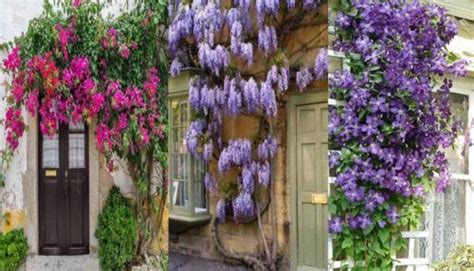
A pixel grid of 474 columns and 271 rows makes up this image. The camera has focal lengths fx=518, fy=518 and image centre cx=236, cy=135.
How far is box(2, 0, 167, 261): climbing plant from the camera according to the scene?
168 inches

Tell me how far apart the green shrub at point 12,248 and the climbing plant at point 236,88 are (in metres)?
3.75

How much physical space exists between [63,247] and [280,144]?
13.2 feet

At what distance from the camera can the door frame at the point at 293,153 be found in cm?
144

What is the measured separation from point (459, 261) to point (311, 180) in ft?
6.67

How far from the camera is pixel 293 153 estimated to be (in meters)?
1.46

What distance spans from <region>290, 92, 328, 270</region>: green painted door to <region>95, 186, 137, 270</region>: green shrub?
2994 millimetres

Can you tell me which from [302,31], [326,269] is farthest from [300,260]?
[302,31]

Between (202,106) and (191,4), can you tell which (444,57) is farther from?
(202,106)

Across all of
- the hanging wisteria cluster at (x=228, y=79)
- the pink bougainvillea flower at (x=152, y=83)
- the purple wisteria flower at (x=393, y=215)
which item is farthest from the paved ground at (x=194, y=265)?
the pink bougainvillea flower at (x=152, y=83)

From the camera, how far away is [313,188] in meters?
1.46

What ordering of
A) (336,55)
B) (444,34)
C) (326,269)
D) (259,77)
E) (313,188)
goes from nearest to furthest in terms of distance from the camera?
(313,188)
(326,269)
(336,55)
(259,77)
(444,34)

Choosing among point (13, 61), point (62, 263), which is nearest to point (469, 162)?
point (62, 263)

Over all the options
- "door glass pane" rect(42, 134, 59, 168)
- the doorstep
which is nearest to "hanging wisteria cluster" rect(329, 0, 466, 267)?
the doorstep

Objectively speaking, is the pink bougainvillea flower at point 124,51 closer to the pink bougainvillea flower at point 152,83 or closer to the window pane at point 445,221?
the pink bougainvillea flower at point 152,83
